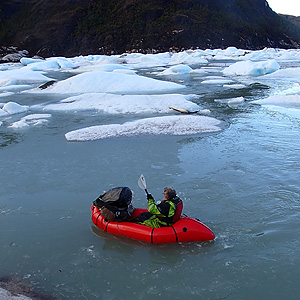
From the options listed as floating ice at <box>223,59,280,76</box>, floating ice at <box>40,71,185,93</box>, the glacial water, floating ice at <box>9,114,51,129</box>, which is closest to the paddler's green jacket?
the glacial water

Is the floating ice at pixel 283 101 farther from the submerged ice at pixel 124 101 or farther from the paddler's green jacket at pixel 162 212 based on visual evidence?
the paddler's green jacket at pixel 162 212

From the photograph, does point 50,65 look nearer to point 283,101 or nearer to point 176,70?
point 176,70

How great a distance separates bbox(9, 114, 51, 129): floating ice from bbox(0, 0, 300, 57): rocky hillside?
48.4 meters

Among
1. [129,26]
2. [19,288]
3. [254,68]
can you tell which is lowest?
[19,288]

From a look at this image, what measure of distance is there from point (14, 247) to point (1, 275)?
0.48 m

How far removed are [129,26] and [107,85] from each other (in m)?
48.4

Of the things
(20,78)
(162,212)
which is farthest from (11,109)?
(20,78)

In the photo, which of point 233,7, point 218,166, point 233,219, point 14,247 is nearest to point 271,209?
point 233,219

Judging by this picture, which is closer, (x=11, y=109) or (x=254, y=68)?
(x=11, y=109)

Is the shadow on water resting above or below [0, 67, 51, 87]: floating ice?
below

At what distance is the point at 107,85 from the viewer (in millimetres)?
15086

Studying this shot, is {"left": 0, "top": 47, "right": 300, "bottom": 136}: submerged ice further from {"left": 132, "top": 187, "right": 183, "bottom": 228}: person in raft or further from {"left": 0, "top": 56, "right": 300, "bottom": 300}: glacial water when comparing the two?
{"left": 132, "top": 187, "right": 183, "bottom": 228}: person in raft

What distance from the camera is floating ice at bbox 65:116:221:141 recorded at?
762cm

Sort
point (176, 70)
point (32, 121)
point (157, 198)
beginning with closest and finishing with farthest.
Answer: point (157, 198) → point (32, 121) → point (176, 70)
